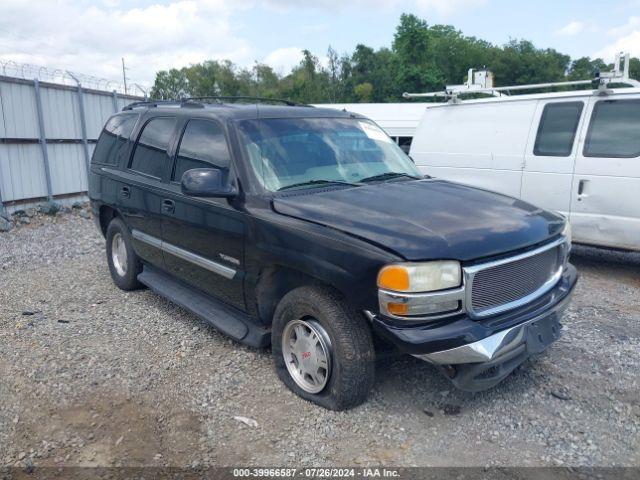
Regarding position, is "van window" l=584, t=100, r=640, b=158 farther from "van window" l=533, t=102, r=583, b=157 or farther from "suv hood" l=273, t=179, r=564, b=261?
"suv hood" l=273, t=179, r=564, b=261

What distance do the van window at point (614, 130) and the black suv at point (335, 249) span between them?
2.79 m

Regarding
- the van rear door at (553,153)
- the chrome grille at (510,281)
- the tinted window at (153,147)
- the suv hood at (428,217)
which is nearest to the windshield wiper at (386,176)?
the suv hood at (428,217)

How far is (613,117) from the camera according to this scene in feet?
20.2

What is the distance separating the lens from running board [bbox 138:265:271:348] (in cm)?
390

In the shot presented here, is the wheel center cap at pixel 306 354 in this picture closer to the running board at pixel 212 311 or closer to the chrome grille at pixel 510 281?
the running board at pixel 212 311

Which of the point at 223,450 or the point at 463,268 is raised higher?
the point at 463,268

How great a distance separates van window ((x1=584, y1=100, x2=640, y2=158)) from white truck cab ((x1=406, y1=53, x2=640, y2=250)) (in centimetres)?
1

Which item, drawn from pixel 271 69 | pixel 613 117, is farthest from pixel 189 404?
pixel 271 69

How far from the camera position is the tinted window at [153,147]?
4789 millimetres

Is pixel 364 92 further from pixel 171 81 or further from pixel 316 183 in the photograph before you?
pixel 316 183

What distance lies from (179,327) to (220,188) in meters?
1.68

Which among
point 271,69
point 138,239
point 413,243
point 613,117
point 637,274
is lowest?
point 637,274

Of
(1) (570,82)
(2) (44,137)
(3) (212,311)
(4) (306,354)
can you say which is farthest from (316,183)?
(2) (44,137)

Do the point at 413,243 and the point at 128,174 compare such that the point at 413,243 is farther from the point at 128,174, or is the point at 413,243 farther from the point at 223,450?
the point at 128,174
